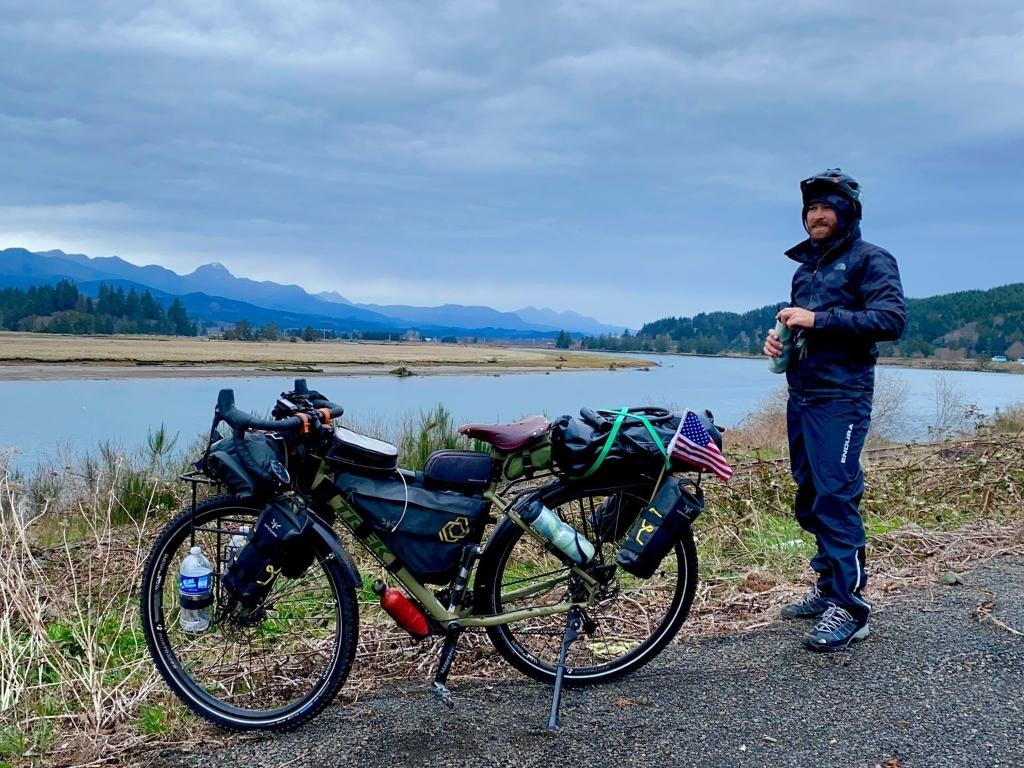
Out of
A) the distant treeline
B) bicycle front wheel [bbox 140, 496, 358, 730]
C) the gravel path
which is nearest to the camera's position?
the gravel path

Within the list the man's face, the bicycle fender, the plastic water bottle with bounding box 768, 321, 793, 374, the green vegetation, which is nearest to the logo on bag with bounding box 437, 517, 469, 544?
the bicycle fender

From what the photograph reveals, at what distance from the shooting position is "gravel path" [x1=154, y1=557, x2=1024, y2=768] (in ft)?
9.22

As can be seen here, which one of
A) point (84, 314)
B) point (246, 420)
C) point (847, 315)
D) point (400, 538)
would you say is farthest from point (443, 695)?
point (84, 314)

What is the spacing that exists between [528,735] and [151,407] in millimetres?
25806

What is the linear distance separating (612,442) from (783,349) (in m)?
1.19

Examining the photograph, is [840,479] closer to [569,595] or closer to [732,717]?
[732,717]

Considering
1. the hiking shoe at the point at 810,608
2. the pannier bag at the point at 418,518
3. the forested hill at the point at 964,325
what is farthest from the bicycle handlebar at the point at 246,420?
the forested hill at the point at 964,325

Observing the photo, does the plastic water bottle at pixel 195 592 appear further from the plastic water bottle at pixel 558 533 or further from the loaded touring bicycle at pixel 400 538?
the plastic water bottle at pixel 558 533

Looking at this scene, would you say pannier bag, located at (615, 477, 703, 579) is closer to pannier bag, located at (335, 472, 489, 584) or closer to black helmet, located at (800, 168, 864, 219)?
pannier bag, located at (335, 472, 489, 584)

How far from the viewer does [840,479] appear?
3744 mm

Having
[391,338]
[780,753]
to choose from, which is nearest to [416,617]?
[780,753]

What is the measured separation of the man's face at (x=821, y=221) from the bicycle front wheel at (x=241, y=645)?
2.60m

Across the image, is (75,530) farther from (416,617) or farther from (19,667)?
(416,617)

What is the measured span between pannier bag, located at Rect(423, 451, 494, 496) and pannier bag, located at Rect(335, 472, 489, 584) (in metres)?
0.03
